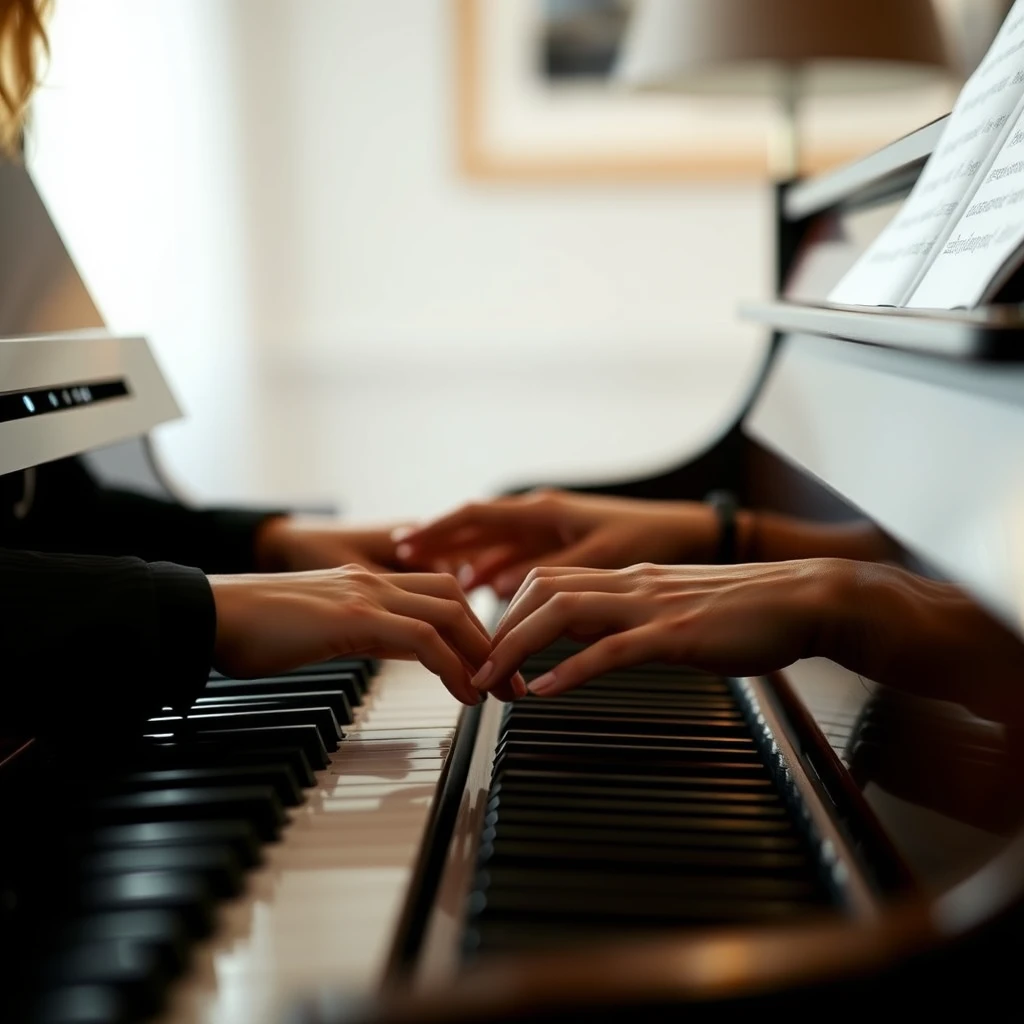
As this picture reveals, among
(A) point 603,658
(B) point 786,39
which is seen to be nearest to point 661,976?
(A) point 603,658

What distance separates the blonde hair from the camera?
4.05 feet

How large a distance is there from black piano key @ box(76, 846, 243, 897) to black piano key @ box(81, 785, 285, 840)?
4cm

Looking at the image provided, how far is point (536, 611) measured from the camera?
2.71 ft

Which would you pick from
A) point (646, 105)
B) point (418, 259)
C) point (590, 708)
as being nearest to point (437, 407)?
point (418, 259)

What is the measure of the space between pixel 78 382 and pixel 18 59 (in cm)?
38

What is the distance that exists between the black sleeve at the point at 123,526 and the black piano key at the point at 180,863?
412 millimetres

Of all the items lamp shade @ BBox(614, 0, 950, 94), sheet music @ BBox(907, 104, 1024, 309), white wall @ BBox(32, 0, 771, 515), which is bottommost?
white wall @ BBox(32, 0, 771, 515)

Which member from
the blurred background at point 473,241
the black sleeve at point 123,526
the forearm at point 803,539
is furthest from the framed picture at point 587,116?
the black sleeve at point 123,526

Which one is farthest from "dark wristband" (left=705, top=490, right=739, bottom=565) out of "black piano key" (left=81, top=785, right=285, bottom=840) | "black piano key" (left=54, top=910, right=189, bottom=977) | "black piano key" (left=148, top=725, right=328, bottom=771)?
"black piano key" (left=54, top=910, right=189, bottom=977)

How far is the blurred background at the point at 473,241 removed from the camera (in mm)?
3438

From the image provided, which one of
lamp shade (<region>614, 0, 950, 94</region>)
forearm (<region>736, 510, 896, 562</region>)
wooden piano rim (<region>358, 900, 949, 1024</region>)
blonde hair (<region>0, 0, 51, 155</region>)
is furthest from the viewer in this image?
lamp shade (<region>614, 0, 950, 94</region>)

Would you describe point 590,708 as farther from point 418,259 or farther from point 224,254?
point 418,259

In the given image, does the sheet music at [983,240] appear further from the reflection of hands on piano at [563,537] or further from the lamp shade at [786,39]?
the lamp shade at [786,39]

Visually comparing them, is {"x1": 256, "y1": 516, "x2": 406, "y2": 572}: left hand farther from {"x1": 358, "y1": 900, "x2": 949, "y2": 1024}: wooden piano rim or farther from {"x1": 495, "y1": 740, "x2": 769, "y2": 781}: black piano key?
{"x1": 358, "y1": 900, "x2": 949, "y2": 1024}: wooden piano rim
